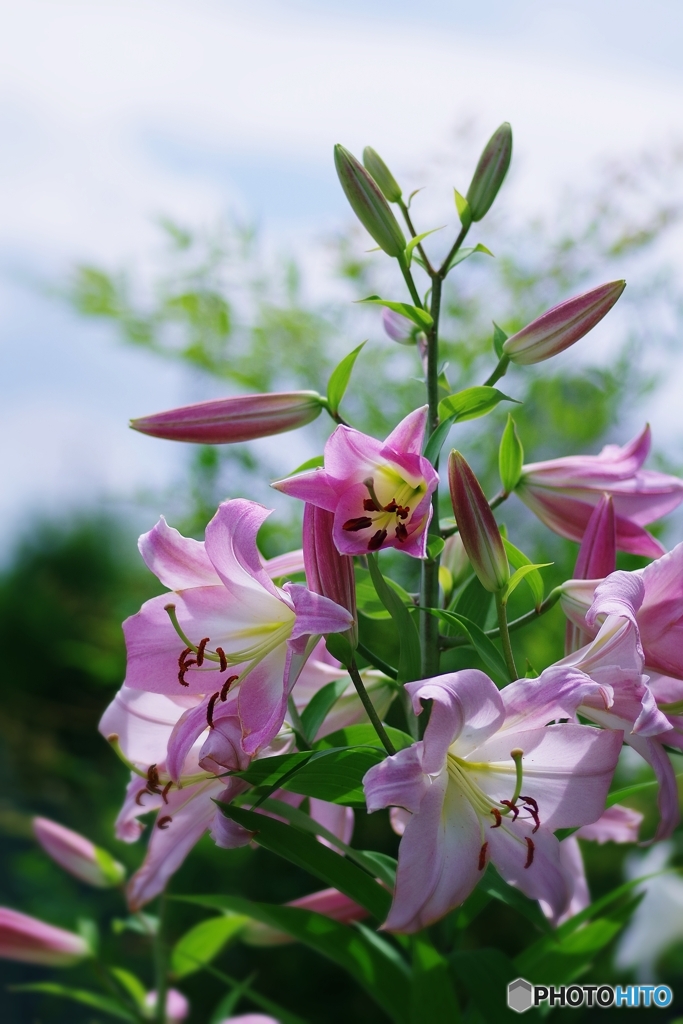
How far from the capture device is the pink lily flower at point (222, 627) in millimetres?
406

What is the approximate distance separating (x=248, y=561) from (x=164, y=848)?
0.19 meters

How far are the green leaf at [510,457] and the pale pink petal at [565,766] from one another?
170 millimetres

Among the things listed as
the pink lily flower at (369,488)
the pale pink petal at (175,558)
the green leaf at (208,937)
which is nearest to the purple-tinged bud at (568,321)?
the pink lily flower at (369,488)

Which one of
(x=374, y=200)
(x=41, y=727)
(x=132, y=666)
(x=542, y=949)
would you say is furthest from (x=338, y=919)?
(x=41, y=727)

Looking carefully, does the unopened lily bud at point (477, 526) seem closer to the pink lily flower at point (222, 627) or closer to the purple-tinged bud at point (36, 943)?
the pink lily flower at point (222, 627)

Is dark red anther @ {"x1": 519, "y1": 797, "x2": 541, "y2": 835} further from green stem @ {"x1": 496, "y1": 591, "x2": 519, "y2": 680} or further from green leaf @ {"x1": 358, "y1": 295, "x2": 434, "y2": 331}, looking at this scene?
green leaf @ {"x1": 358, "y1": 295, "x2": 434, "y2": 331}

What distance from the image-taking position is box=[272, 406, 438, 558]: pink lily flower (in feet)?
1.32

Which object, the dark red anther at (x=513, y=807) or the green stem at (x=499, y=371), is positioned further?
the green stem at (x=499, y=371)

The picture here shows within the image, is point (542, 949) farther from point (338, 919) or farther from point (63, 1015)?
point (63, 1015)

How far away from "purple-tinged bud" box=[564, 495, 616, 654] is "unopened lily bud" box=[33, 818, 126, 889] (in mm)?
433

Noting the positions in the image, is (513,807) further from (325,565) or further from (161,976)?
(161,976)

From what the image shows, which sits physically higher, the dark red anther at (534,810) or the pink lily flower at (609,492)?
the pink lily flower at (609,492)

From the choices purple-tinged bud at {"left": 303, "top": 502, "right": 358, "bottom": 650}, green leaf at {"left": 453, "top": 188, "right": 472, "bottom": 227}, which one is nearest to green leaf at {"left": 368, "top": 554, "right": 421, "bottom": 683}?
purple-tinged bud at {"left": 303, "top": 502, "right": 358, "bottom": 650}

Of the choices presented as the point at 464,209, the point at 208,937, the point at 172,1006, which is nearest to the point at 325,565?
the point at 464,209
